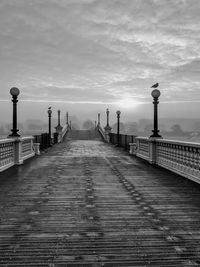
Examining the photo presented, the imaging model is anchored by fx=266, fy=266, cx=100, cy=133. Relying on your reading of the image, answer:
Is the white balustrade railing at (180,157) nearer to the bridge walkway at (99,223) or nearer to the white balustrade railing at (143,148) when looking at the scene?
the bridge walkway at (99,223)

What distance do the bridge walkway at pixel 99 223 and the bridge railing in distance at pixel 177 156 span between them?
2.38 ft

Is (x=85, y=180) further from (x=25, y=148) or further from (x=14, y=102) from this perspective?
(x=25, y=148)

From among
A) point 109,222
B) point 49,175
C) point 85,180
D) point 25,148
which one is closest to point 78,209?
point 109,222

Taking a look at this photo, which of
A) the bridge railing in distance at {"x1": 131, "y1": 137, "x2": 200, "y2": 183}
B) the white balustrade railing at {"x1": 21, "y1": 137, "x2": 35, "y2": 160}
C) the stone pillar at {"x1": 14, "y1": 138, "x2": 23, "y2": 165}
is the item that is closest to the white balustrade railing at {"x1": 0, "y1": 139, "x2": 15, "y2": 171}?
the stone pillar at {"x1": 14, "y1": 138, "x2": 23, "y2": 165}

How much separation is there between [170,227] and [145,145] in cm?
1238

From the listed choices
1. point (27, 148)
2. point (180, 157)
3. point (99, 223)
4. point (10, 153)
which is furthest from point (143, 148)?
point (99, 223)

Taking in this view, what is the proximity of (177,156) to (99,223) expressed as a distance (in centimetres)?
711

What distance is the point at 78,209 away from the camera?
6.03m

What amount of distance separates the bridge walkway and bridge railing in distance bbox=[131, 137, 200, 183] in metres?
0.73

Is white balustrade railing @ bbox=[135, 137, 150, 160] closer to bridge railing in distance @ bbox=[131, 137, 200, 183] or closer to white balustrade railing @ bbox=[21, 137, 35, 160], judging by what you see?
bridge railing in distance @ bbox=[131, 137, 200, 183]

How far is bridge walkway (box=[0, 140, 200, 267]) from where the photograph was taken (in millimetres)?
3707

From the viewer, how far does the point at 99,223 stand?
505 cm

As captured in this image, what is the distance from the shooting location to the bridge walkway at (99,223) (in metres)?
3.71

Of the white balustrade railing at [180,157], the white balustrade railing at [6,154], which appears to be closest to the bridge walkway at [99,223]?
the white balustrade railing at [180,157]
